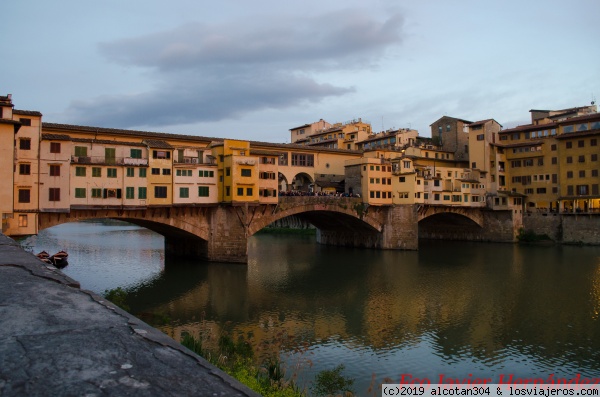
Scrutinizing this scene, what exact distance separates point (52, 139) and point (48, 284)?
27.6 meters

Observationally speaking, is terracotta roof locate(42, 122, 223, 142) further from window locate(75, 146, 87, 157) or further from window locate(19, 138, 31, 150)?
window locate(19, 138, 31, 150)

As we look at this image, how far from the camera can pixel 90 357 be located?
3.95 meters

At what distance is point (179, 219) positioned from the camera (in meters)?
38.4

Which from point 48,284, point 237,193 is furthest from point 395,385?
point 237,193

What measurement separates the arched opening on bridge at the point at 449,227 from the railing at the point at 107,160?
133 feet

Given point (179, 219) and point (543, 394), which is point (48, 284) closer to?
point (543, 394)

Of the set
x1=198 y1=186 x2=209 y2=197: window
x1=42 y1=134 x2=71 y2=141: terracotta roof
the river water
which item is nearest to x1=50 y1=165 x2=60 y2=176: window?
x1=42 y1=134 x2=71 y2=141: terracotta roof

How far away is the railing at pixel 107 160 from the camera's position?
33.3 meters

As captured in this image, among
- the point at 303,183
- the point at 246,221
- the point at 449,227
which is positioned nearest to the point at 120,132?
the point at 246,221

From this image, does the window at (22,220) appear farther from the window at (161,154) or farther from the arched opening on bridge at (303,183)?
the arched opening on bridge at (303,183)

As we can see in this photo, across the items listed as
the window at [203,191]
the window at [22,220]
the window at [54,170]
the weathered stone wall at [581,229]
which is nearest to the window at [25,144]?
the window at [54,170]

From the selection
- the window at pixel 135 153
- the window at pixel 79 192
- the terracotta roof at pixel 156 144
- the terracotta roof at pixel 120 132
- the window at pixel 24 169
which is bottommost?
the window at pixel 79 192

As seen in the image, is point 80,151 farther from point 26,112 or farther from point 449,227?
point 449,227

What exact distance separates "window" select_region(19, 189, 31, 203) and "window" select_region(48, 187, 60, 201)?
5.00 ft
